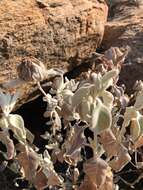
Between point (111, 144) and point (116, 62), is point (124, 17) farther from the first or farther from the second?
point (111, 144)

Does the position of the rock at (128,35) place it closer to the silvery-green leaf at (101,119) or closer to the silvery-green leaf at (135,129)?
the silvery-green leaf at (135,129)

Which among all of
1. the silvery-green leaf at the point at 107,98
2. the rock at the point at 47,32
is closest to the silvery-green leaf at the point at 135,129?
the silvery-green leaf at the point at 107,98

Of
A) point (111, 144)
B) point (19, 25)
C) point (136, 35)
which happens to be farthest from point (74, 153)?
point (136, 35)

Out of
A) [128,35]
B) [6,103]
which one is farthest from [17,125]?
[128,35]

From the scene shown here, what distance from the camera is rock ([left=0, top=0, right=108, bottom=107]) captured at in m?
2.22

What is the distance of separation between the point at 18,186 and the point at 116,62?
677mm

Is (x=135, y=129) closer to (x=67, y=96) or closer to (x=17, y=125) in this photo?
(x=67, y=96)

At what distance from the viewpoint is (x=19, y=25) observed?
7.29 feet

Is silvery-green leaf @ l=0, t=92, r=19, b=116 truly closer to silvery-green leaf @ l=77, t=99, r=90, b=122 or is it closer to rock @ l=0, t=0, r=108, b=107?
silvery-green leaf @ l=77, t=99, r=90, b=122

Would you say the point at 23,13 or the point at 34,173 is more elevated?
the point at 23,13

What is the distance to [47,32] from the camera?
2.30m

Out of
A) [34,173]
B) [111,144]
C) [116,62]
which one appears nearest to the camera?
[111,144]

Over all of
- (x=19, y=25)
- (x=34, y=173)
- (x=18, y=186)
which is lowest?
(x=18, y=186)

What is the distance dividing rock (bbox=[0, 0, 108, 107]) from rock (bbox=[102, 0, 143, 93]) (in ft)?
0.57
